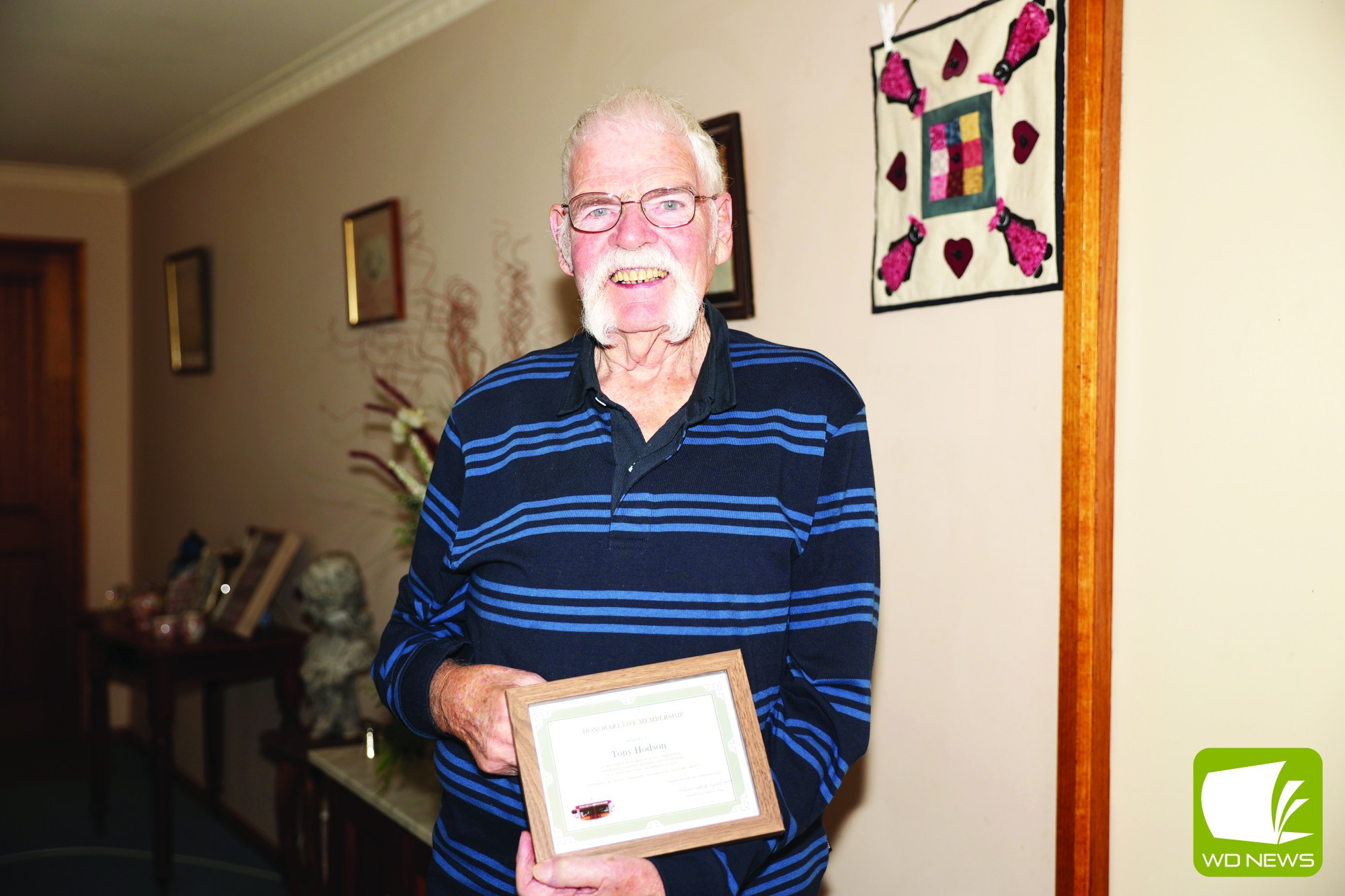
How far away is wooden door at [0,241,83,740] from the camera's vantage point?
16.3 ft

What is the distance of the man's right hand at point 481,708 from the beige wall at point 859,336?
80 cm

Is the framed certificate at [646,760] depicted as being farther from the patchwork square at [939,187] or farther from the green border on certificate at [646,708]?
the patchwork square at [939,187]

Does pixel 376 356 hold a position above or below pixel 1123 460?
above

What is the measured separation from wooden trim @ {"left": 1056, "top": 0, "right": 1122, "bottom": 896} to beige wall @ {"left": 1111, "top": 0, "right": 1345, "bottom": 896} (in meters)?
0.02

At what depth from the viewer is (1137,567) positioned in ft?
4.66

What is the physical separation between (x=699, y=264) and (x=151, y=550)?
4610 millimetres

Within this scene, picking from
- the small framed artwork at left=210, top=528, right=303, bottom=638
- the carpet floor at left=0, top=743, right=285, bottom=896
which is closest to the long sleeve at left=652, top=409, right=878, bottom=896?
the small framed artwork at left=210, top=528, right=303, bottom=638

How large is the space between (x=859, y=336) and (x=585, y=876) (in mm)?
1105

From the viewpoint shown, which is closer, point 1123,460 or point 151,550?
point 1123,460

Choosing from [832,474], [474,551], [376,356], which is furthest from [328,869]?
[832,474]

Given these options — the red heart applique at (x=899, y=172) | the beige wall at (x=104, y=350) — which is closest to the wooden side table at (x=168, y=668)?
the beige wall at (x=104, y=350)

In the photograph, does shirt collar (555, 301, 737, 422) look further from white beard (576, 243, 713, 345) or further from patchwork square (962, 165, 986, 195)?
patchwork square (962, 165, 986, 195)

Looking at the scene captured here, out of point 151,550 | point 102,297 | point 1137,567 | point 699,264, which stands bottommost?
point 151,550

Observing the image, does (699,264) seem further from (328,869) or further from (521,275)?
(328,869)
